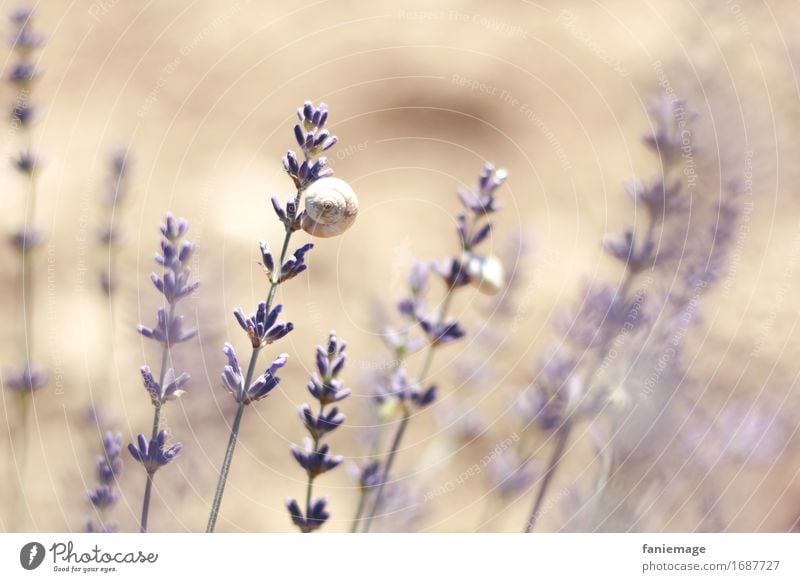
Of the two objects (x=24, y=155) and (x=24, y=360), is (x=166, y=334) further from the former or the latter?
(x=24, y=360)

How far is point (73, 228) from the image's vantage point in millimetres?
1956

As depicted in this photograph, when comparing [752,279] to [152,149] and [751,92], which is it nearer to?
[751,92]

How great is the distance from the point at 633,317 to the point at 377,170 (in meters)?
1.22

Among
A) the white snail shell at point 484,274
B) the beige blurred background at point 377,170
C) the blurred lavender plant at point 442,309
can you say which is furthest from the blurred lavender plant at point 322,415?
the beige blurred background at point 377,170

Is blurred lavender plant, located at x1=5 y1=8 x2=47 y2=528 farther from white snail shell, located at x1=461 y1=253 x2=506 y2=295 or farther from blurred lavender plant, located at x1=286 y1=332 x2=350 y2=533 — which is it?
white snail shell, located at x1=461 y1=253 x2=506 y2=295

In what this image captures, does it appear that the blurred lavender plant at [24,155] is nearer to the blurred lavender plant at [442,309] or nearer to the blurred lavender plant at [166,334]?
the blurred lavender plant at [166,334]

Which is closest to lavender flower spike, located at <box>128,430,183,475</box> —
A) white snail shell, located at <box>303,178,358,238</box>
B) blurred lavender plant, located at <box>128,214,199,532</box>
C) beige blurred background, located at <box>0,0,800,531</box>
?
blurred lavender plant, located at <box>128,214,199,532</box>

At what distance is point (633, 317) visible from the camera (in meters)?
1.03

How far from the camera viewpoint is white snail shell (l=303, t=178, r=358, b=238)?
680 millimetres

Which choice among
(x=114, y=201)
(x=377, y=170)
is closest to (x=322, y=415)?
(x=114, y=201)

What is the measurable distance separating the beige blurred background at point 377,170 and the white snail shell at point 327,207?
761 mm

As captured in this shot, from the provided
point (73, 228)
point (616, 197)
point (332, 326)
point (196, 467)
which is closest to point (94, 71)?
point (73, 228)
